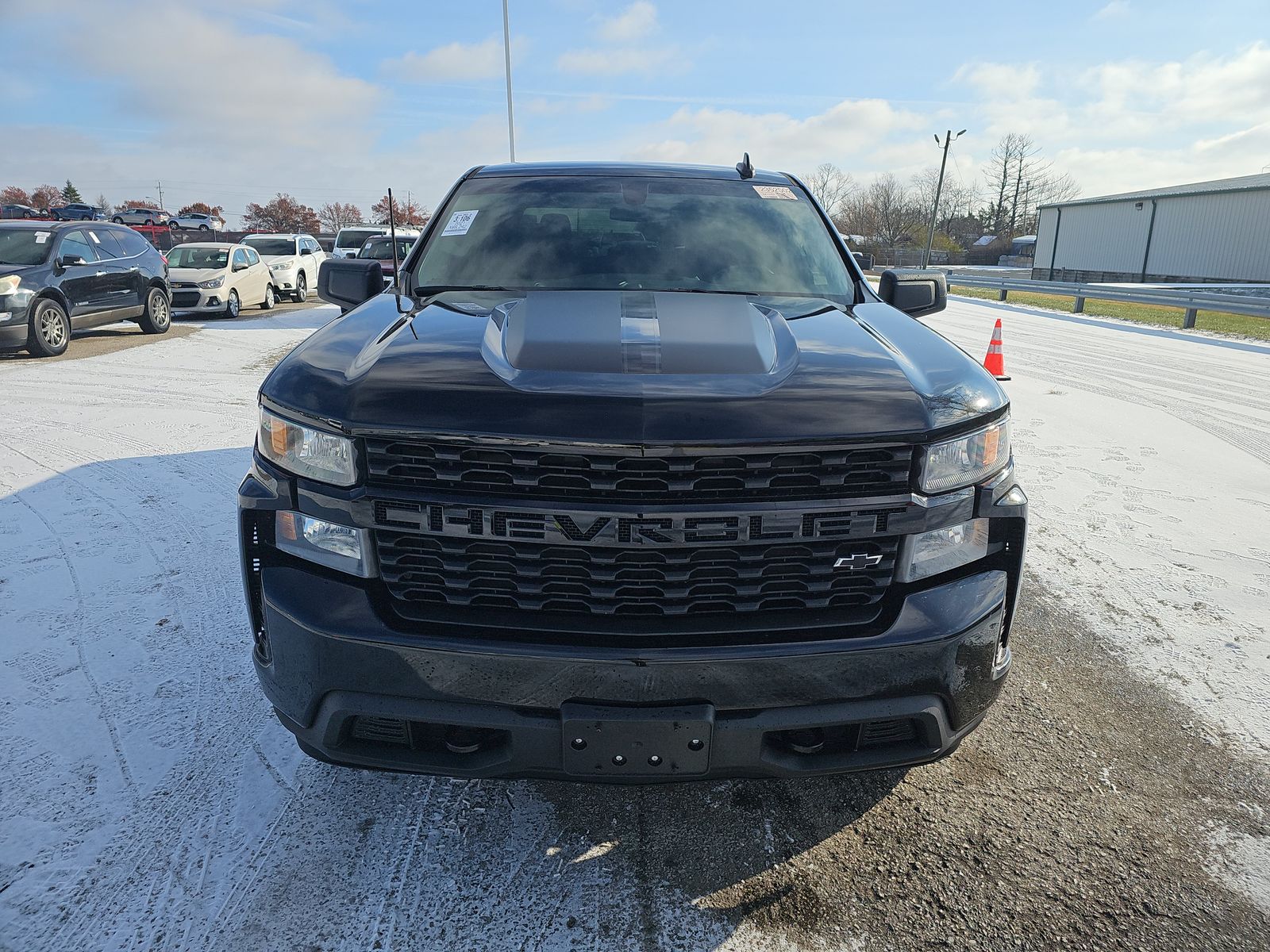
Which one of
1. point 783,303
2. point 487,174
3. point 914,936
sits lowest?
point 914,936

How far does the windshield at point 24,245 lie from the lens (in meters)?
10.8

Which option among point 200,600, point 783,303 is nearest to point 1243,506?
point 783,303

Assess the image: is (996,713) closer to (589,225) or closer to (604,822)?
(604,822)

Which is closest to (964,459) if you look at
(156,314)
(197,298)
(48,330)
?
(48,330)

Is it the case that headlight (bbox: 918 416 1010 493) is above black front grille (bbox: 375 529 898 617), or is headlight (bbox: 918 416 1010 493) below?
above

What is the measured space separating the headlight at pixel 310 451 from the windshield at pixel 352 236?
76.1 feet

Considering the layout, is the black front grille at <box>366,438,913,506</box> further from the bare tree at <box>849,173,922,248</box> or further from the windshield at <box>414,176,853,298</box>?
the bare tree at <box>849,173,922,248</box>

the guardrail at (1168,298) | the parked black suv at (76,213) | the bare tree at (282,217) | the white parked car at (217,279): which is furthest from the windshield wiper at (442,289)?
the bare tree at (282,217)

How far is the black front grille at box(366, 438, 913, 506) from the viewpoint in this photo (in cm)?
183

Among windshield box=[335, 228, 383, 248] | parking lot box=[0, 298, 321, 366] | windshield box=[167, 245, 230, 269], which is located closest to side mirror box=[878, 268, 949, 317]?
parking lot box=[0, 298, 321, 366]

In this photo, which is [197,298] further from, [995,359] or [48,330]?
[995,359]

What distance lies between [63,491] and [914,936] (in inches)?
213

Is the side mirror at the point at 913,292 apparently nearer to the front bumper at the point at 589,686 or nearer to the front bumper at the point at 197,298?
the front bumper at the point at 589,686

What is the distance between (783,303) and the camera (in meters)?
2.84
